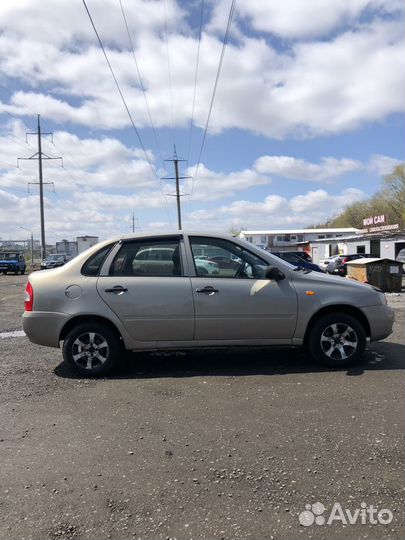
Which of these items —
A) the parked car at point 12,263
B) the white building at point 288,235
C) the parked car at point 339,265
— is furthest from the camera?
the white building at point 288,235

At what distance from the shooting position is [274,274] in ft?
18.4

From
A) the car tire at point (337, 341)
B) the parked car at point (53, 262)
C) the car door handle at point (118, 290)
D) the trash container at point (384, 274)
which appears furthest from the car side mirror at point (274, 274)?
the parked car at point (53, 262)

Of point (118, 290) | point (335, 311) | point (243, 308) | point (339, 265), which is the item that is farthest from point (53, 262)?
point (335, 311)

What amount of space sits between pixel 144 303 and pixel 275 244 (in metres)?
71.5

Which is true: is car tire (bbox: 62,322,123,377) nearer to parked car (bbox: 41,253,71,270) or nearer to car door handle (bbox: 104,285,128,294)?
Result: car door handle (bbox: 104,285,128,294)

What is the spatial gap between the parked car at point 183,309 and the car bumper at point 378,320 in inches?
0.6

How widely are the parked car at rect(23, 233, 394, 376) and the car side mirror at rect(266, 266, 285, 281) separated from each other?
12mm

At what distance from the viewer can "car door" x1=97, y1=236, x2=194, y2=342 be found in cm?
554

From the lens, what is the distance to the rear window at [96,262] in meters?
5.69

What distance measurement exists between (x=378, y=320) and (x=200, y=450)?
10.4 feet

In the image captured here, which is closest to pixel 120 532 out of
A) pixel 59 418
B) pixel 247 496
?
pixel 247 496

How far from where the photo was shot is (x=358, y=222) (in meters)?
82.5

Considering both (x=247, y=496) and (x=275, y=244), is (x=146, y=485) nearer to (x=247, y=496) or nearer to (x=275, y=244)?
(x=247, y=496)

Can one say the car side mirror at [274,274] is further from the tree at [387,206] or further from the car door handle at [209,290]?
the tree at [387,206]
